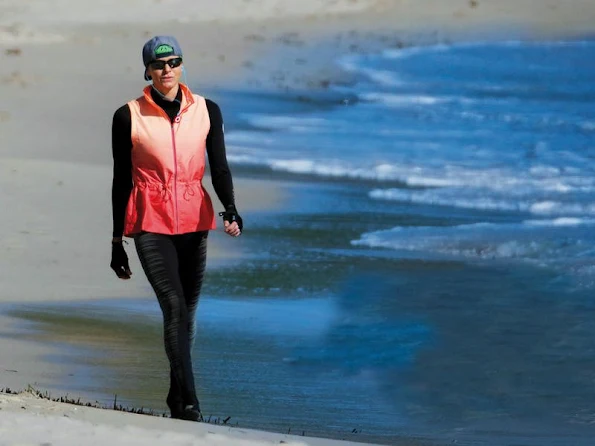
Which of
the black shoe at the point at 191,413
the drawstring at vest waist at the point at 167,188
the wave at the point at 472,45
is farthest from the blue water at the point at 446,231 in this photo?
the drawstring at vest waist at the point at 167,188

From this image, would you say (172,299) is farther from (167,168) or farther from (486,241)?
(486,241)

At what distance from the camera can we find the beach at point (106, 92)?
8.33m

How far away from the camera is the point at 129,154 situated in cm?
651

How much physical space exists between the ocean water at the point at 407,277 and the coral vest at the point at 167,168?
1.46 meters

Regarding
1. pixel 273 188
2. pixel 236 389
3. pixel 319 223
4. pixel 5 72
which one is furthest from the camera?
pixel 5 72

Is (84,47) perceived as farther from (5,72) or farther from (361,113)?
(361,113)

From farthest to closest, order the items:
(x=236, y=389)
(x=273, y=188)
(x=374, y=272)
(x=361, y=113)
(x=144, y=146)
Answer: (x=361, y=113)
(x=273, y=188)
(x=374, y=272)
(x=236, y=389)
(x=144, y=146)

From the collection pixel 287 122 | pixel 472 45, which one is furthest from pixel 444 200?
pixel 472 45

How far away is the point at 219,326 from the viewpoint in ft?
31.9

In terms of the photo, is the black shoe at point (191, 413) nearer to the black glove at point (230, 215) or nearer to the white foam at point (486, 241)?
the black glove at point (230, 215)

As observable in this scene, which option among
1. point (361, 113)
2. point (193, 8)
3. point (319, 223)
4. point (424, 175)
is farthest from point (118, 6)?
point (319, 223)

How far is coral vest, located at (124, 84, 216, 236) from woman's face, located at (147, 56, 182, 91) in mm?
56

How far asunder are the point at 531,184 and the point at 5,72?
8179 millimetres

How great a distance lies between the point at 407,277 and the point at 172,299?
15.4 ft
